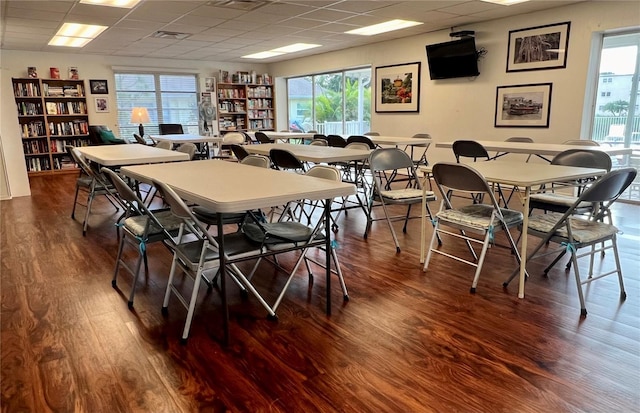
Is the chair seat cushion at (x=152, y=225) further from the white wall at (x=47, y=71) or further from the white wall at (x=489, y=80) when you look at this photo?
the white wall at (x=489, y=80)

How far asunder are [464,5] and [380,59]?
288 centimetres

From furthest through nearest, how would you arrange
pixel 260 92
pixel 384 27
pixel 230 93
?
pixel 260 92, pixel 230 93, pixel 384 27

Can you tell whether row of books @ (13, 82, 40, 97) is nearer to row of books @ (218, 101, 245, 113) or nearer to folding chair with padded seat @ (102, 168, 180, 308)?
row of books @ (218, 101, 245, 113)

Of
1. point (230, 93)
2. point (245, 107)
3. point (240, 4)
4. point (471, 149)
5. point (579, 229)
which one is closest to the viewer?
point (579, 229)

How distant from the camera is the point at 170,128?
32.2ft

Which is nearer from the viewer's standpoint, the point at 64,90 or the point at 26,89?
the point at 26,89

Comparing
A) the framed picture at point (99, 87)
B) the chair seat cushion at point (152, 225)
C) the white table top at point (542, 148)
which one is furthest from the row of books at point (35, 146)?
the white table top at point (542, 148)

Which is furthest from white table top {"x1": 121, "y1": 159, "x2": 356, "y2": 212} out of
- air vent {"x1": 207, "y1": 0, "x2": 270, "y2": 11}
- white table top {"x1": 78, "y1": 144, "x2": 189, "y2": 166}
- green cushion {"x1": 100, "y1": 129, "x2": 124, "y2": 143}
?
green cushion {"x1": 100, "y1": 129, "x2": 124, "y2": 143}

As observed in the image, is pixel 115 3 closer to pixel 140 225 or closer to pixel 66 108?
pixel 140 225

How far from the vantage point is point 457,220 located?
108 inches

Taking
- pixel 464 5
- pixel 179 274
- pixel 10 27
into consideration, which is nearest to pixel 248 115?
pixel 10 27

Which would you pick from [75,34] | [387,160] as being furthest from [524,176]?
[75,34]

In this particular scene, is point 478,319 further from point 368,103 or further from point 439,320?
point 368,103

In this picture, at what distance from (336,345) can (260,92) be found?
33.2 feet
